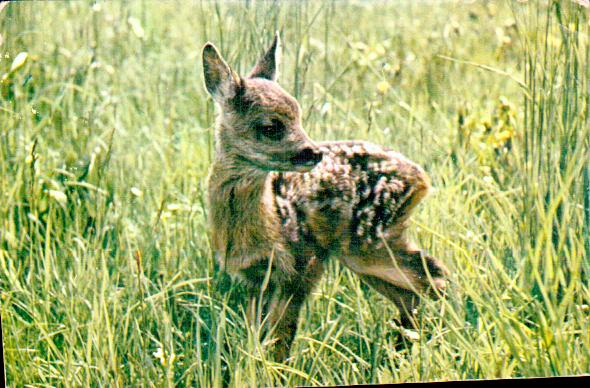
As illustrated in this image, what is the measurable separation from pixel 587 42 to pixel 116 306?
5.70 ft

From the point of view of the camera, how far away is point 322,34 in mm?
3072

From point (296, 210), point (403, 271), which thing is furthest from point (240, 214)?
point (403, 271)

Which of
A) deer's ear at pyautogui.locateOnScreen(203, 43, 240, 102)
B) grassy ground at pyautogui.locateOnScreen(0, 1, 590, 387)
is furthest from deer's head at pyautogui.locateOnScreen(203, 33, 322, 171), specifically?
grassy ground at pyautogui.locateOnScreen(0, 1, 590, 387)

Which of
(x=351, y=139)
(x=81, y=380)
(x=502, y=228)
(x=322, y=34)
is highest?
(x=322, y=34)

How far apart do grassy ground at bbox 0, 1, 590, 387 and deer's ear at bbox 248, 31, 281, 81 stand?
0.04 m

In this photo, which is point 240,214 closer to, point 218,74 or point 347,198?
point 347,198

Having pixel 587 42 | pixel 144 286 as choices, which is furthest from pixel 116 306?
pixel 587 42

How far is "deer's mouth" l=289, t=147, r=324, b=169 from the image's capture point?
9.46 ft

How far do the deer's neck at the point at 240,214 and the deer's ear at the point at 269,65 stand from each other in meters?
0.28

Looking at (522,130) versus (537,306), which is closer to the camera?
(537,306)

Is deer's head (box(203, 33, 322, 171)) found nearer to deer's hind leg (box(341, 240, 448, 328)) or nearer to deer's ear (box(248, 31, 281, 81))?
deer's ear (box(248, 31, 281, 81))

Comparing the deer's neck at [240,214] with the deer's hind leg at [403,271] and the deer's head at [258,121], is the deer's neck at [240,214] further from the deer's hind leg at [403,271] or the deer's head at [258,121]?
the deer's hind leg at [403,271]

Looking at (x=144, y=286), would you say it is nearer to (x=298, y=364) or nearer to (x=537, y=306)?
(x=298, y=364)

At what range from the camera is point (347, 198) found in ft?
9.84
